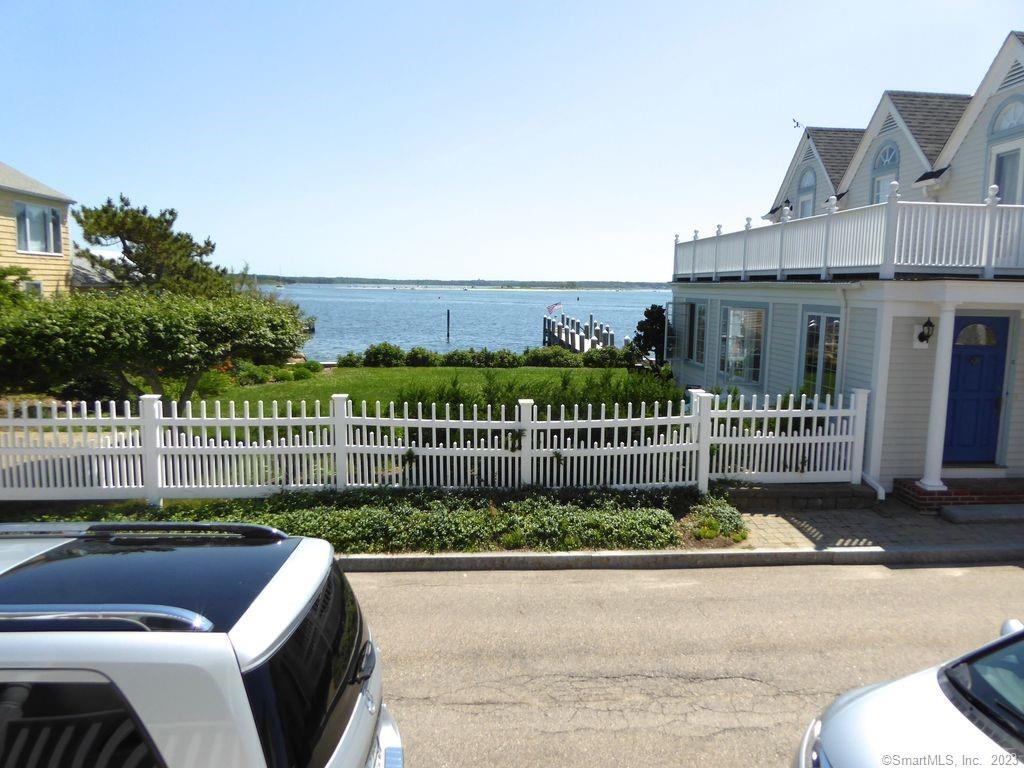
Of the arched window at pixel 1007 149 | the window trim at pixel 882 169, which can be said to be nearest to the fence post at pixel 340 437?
the arched window at pixel 1007 149

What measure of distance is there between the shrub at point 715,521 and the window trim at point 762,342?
6192mm

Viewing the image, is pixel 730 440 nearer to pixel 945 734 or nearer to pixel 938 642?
pixel 938 642

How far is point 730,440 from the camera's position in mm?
10547

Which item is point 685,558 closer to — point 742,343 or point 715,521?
point 715,521

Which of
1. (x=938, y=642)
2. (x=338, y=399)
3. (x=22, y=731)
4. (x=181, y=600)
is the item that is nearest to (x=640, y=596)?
(x=938, y=642)

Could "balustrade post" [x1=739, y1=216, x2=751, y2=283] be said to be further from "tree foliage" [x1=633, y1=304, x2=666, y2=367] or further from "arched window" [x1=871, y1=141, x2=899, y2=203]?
"tree foliage" [x1=633, y1=304, x2=666, y2=367]

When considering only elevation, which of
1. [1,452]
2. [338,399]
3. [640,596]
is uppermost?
[338,399]

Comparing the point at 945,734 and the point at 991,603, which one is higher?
the point at 945,734

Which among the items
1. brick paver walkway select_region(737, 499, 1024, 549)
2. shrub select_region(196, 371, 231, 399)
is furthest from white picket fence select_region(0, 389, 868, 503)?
shrub select_region(196, 371, 231, 399)

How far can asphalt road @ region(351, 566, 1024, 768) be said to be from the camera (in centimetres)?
510

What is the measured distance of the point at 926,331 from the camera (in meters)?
10.8

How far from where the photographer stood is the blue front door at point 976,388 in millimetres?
11352

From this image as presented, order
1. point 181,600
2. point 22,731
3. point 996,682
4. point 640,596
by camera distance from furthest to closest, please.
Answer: point 640,596
point 996,682
point 181,600
point 22,731

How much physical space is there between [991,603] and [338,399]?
25.1ft
